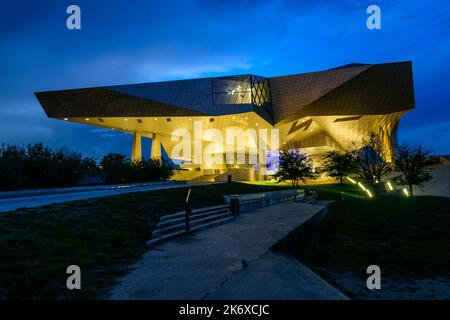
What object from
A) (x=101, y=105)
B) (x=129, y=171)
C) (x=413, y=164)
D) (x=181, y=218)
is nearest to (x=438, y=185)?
(x=413, y=164)

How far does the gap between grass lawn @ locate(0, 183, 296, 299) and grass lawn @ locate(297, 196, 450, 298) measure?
451 cm

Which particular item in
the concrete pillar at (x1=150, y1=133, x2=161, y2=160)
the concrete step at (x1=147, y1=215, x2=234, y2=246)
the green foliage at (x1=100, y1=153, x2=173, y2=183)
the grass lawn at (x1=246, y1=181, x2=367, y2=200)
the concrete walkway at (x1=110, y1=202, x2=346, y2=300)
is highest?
the concrete pillar at (x1=150, y1=133, x2=161, y2=160)

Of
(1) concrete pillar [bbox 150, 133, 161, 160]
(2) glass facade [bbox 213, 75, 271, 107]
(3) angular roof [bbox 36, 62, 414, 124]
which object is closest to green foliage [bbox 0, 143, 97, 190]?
(3) angular roof [bbox 36, 62, 414, 124]

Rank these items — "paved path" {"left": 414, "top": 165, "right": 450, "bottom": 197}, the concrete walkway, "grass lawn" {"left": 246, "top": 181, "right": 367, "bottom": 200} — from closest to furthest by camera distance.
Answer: the concrete walkway < "grass lawn" {"left": 246, "top": 181, "right": 367, "bottom": 200} < "paved path" {"left": 414, "top": 165, "right": 450, "bottom": 197}

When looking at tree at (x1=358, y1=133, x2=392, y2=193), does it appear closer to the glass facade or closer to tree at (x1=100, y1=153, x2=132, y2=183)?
the glass facade

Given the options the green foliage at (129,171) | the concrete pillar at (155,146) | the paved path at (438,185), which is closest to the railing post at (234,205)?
the green foliage at (129,171)

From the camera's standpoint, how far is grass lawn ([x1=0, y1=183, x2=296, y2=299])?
12.3 feet

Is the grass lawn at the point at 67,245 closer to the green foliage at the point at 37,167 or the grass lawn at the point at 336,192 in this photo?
the green foliage at the point at 37,167

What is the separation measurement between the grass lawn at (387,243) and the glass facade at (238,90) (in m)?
33.8

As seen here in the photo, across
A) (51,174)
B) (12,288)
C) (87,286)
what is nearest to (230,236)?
(87,286)

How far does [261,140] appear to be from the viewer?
180ft

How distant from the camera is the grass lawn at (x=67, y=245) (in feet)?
12.3
